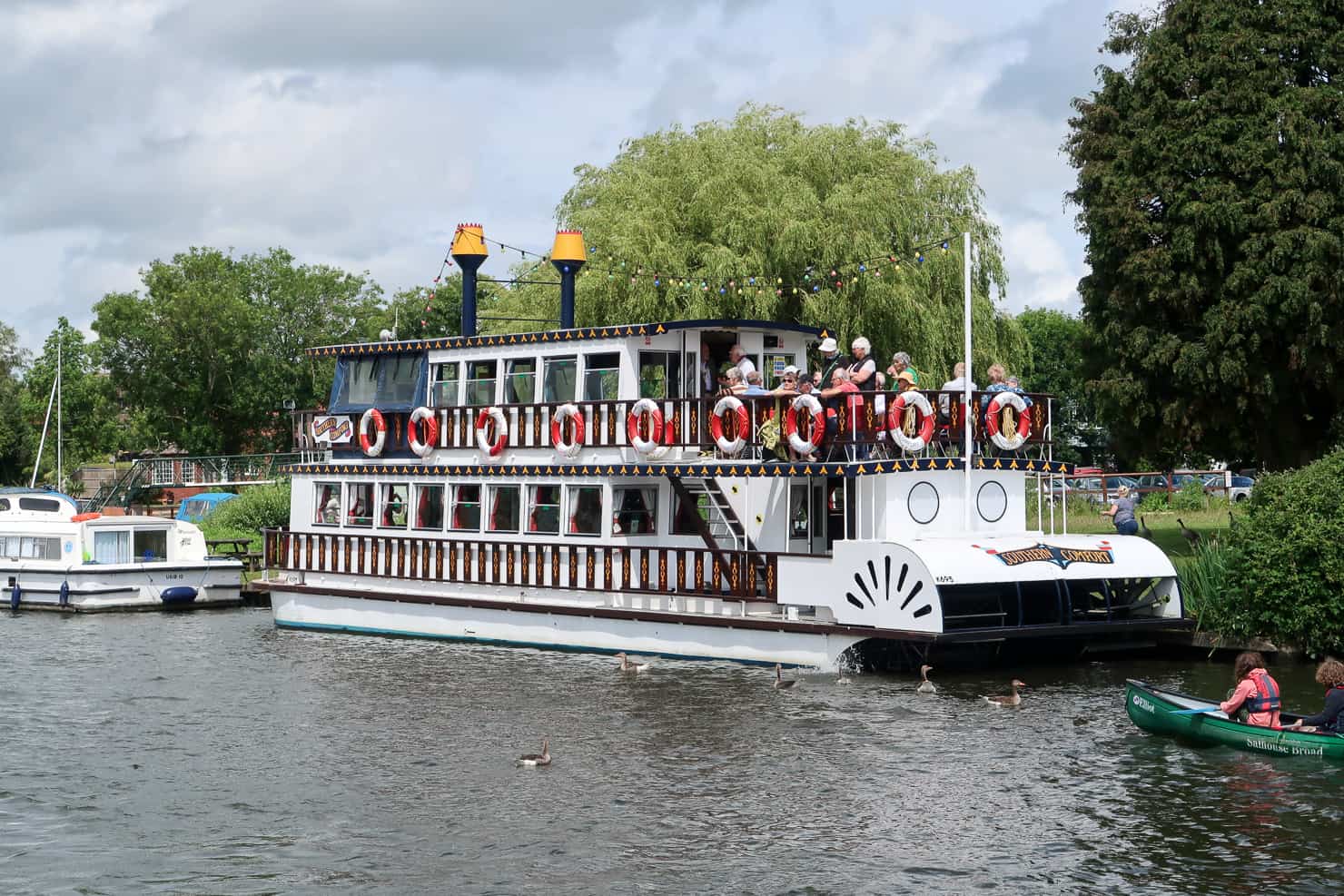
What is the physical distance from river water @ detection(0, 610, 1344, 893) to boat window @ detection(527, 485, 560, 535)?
13.0 ft

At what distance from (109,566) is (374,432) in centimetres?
1151

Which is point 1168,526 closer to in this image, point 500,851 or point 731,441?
point 731,441

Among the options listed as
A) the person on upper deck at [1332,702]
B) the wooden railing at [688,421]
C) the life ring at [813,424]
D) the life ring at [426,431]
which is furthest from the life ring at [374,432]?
the person on upper deck at [1332,702]

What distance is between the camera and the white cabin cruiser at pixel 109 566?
1565 inches

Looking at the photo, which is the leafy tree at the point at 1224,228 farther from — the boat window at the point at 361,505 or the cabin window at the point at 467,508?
the boat window at the point at 361,505

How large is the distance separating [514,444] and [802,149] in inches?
700

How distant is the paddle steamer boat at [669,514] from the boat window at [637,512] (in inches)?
1.5

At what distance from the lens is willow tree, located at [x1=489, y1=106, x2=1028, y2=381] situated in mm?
41844

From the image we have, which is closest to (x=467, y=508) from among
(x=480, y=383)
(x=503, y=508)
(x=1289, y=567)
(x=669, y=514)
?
(x=503, y=508)

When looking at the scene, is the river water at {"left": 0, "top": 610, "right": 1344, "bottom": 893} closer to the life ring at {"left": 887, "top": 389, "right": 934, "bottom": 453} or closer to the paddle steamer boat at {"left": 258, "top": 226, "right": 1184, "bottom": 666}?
the paddle steamer boat at {"left": 258, "top": 226, "right": 1184, "bottom": 666}

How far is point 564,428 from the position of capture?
29234mm

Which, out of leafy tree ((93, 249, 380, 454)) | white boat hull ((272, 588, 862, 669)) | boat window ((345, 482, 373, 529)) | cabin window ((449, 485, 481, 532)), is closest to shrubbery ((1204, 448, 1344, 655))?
white boat hull ((272, 588, 862, 669))

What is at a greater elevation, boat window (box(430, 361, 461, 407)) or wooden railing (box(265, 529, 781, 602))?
boat window (box(430, 361, 461, 407))

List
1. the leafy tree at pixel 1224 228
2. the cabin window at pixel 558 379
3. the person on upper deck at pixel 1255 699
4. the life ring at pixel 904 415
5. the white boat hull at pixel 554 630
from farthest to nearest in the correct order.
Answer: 1. the leafy tree at pixel 1224 228
2. the cabin window at pixel 558 379
3. the white boat hull at pixel 554 630
4. the life ring at pixel 904 415
5. the person on upper deck at pixel 1255 699
